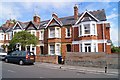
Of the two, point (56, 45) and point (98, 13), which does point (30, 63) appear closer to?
point (56, 45)

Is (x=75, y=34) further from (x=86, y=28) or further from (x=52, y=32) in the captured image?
(x=52, y=32)

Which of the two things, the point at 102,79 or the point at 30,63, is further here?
the point at 30,63

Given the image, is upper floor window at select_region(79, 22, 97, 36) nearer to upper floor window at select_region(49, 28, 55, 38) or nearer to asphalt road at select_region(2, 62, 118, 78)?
upper floor window at select_region(49, 28, 55, 38)

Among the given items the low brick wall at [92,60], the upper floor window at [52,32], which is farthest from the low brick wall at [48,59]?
the upper floor window at [52,32]

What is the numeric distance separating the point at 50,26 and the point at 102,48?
10.1m

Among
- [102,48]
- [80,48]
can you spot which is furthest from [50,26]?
[102,48]

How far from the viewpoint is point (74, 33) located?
104ft

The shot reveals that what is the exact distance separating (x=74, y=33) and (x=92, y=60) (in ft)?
31.0

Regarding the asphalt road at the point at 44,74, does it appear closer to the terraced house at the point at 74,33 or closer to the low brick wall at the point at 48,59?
the low brick wall at the point at 48,59

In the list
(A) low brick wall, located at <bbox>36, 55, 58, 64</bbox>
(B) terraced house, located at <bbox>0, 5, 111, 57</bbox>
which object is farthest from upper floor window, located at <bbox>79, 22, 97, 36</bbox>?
(A) low brick wall, located at <bbox>36, 55, 58, 64</bbox>

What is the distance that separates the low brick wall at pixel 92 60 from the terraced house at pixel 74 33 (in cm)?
471

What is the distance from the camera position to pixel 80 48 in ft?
98.4

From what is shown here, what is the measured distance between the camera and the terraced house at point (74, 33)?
28891 mm

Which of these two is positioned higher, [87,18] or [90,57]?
[87,18]
